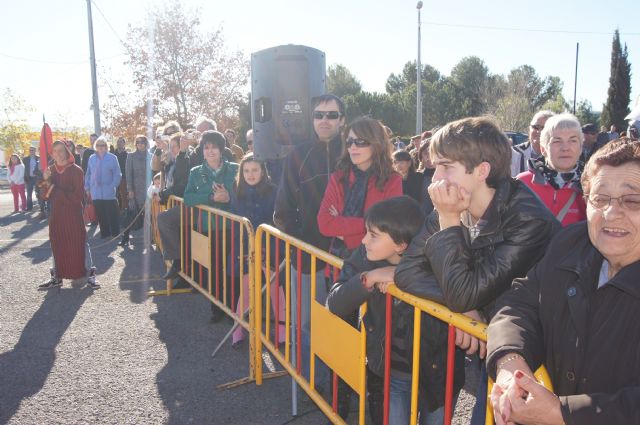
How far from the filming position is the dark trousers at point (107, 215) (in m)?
10.9

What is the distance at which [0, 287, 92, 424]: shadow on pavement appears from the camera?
429cm

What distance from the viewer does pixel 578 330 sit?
1613mm

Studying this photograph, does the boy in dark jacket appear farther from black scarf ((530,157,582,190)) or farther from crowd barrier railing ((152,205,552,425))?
black scarf ((530,157,582,190))

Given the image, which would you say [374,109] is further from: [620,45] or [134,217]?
[134,217]

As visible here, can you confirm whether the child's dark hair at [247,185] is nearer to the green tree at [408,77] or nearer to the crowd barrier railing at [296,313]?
the crowd barrier railing at [296,313]

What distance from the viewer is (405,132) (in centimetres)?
4738

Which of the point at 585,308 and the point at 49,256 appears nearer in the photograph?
the point at 585,308

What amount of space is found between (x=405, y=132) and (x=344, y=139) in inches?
1757

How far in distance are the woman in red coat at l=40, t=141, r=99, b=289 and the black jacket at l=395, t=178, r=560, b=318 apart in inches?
248

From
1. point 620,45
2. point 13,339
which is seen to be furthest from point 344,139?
point 620,45

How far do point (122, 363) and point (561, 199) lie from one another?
3.87 m

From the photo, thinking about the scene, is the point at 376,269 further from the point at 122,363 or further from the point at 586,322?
the point at 122,363

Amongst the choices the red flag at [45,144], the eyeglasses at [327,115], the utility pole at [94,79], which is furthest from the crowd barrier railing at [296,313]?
the utility pole at [94,79]

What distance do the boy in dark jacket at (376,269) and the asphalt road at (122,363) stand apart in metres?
1.45
